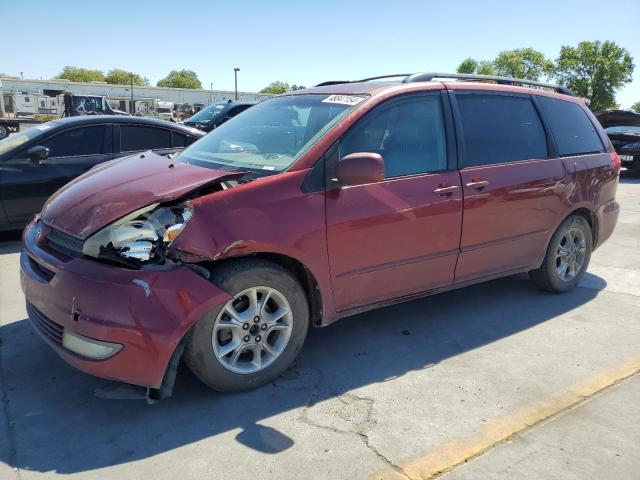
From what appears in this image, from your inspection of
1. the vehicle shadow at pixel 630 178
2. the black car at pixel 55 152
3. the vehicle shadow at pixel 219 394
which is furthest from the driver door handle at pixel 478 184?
the vehicle shadow at pixel 630 178

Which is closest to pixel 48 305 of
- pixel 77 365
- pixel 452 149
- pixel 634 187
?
pixel 77 365

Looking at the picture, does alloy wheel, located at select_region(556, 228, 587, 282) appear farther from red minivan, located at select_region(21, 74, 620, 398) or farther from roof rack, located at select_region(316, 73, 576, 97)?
roof rack, located at select_region(316, 73, 576, 97)

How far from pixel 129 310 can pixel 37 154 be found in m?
4.19

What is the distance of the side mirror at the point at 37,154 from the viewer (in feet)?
19.5

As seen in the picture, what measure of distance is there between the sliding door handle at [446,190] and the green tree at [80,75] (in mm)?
113698

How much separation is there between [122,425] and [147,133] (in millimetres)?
4891

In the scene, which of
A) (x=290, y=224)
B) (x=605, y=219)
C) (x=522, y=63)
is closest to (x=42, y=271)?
(x=290, y=224)

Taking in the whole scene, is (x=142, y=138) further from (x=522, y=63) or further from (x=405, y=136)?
(x=522, y=63)

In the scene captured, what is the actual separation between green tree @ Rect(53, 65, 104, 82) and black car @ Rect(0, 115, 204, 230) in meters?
109

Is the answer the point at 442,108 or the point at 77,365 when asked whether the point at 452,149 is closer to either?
the point at 442,108

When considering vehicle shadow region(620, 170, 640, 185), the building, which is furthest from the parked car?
the building

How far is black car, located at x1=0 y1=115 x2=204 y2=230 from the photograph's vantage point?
5.95 metres

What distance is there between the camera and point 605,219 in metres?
5.12

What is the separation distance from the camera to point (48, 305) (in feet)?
9.42
